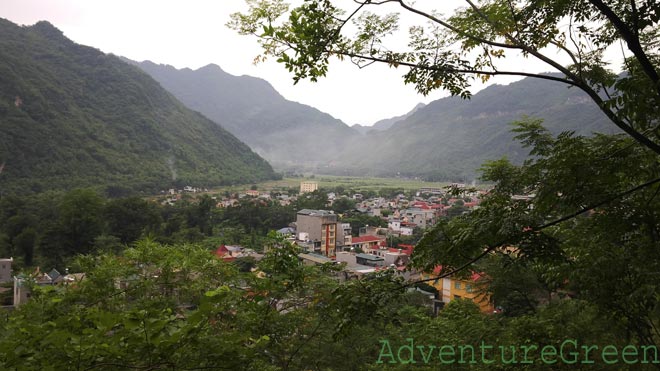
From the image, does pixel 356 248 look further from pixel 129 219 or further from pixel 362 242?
pixel 129 219

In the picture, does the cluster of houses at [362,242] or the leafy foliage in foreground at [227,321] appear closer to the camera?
the leafy foliage in foreground at [227,321]

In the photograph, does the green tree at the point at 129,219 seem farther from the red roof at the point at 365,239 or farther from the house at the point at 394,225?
the house at the point at 394,225

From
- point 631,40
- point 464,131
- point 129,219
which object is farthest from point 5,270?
point 464,131

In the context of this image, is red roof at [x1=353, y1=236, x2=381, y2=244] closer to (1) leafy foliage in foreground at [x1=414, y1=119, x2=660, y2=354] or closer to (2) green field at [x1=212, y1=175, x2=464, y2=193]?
(1) leafy foliage in foreground at [x1=414, y1=119, x2=660, y2=354]

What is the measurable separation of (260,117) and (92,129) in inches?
4788

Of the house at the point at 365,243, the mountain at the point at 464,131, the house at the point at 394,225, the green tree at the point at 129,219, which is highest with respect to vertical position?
the mountain at the point at 464,131

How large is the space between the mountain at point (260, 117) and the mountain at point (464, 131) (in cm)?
2901

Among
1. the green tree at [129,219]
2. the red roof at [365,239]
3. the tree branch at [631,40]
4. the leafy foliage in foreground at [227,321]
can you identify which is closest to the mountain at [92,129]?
the green tree at [129,219]

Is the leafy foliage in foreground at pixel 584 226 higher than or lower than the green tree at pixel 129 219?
higher

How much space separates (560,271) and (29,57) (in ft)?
238

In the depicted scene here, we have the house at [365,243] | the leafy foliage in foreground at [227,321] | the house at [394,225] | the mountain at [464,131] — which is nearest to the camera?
the leafy foliage in foreground at [227,321]

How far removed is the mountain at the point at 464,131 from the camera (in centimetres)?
7056

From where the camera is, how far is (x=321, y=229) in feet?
90.7

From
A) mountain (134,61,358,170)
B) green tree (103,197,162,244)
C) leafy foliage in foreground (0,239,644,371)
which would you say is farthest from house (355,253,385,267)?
mountain (134,61,358,170)
